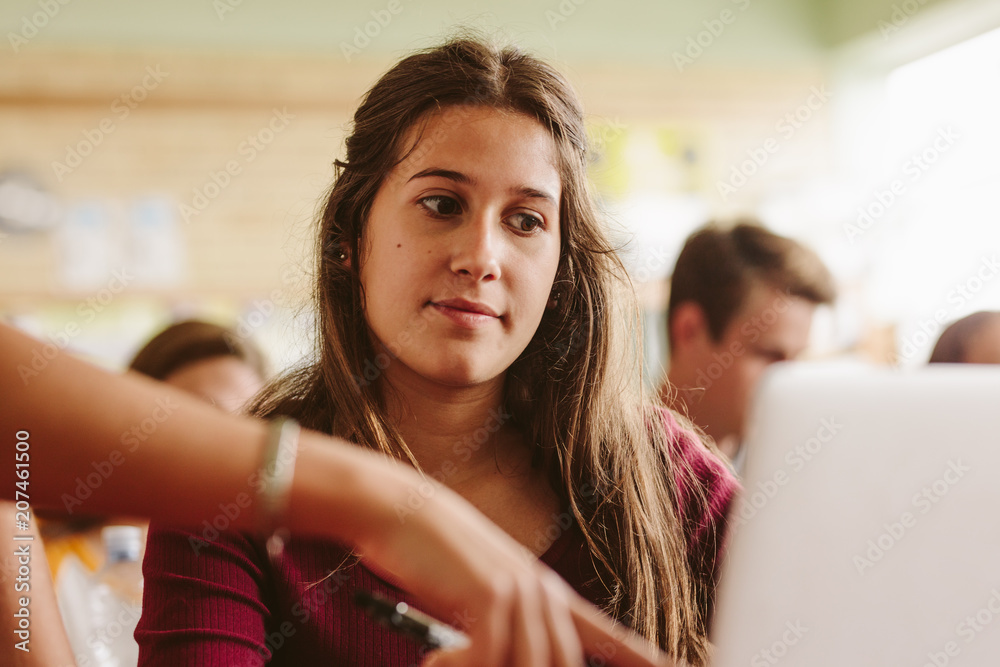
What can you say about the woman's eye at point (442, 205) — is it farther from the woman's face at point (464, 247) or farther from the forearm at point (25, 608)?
the forearm at point (25, 608)

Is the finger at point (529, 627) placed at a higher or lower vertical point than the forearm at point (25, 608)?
higher

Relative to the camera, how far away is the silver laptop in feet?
1.60

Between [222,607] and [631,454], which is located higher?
[631,454]

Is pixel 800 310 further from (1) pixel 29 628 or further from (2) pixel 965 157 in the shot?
(2) pixel 965 157

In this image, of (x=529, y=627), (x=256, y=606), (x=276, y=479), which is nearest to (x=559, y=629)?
(x=529, y=627)

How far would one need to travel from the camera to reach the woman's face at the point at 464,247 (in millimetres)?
1021

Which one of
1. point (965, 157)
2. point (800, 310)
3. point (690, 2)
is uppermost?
point (690, 2)

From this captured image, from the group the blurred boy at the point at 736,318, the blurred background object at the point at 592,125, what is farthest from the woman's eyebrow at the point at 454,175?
the blurred background object at the point at 592,125

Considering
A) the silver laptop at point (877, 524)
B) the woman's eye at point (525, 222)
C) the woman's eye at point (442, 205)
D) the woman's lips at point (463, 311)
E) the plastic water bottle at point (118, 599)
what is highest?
the woman's eye at point (525, 222)

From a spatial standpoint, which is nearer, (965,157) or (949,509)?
(949,509)

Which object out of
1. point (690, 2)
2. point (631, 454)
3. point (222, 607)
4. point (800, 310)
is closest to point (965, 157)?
point (690, 2)

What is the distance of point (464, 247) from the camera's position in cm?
102

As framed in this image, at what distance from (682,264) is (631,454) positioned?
3.92 ft

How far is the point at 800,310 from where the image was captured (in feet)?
7.04
